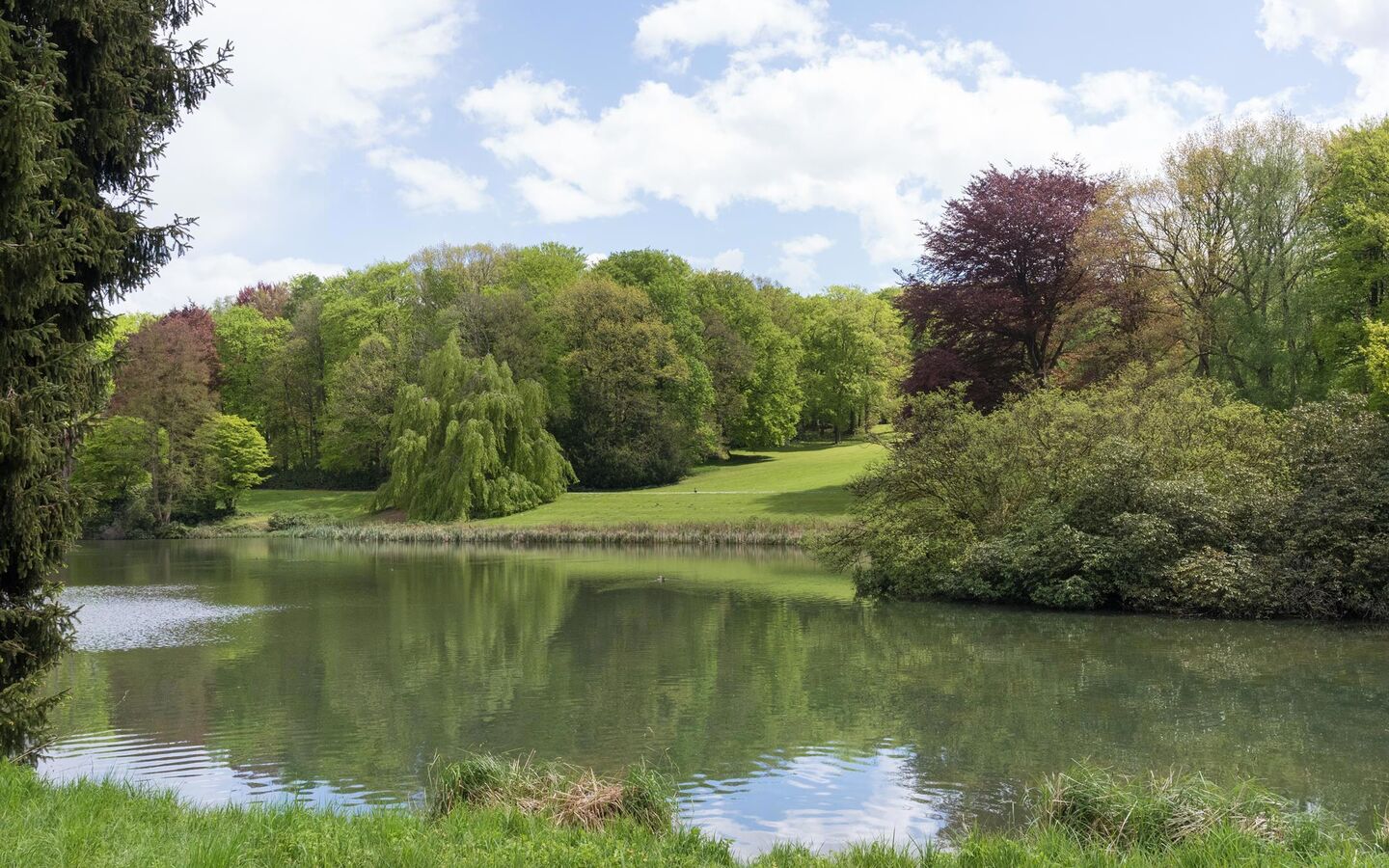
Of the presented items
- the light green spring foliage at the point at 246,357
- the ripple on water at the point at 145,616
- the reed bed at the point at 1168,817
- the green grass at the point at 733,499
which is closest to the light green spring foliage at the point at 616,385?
the green grass at the point at 733,499

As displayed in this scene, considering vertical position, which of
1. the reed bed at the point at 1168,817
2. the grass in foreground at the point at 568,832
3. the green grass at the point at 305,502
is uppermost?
the green grass at the point at 305,502

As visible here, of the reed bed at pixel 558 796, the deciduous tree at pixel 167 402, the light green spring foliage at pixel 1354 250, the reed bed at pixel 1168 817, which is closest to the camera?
the reed bed at pixel 1168 817

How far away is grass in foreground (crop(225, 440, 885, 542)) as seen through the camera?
40.9m

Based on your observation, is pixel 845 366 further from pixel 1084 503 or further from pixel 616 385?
pixel 1084 503

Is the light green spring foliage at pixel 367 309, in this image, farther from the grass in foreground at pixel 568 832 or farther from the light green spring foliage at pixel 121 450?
the grass in foreground at pixel 568 832

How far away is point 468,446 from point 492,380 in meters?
3.96

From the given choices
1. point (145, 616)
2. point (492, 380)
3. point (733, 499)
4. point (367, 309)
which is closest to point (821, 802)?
point (145, 616)

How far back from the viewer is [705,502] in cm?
4578

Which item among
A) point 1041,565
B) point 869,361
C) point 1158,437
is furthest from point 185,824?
point 869,361

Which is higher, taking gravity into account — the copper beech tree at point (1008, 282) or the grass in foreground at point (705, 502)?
the copper beech tree at point (1008, 282)

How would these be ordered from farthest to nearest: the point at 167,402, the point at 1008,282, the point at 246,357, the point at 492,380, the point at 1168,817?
the point at 246,357
the point at 167,402
the point at 492,380
the point at 1008,282
the point at 1168,817

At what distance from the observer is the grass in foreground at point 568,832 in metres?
5.48

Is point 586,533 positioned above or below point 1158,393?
below

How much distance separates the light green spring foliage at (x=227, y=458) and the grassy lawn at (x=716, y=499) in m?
1.69
